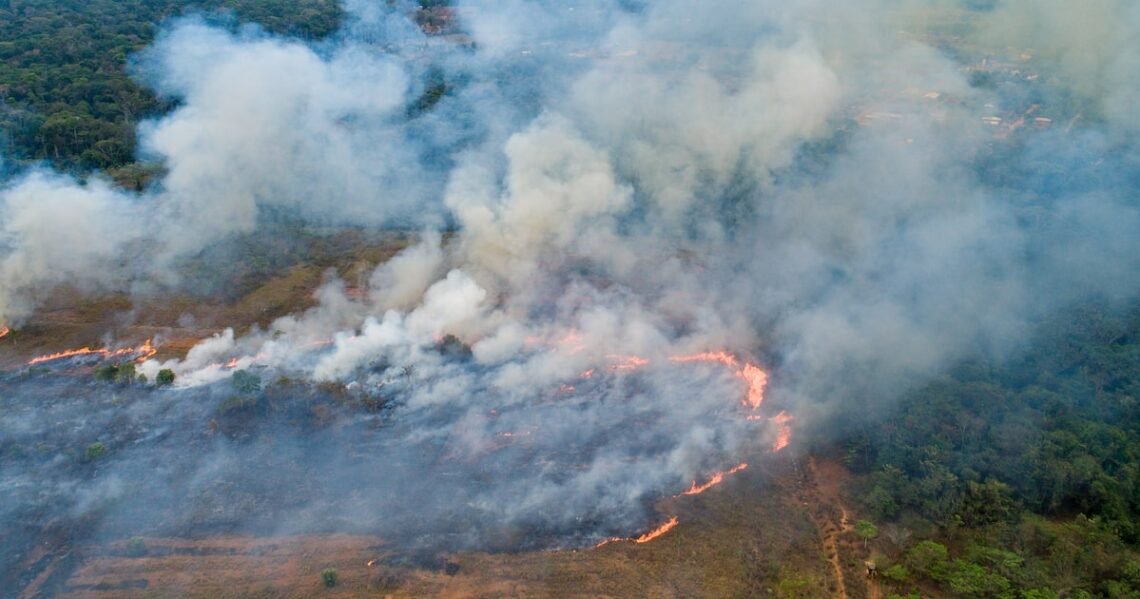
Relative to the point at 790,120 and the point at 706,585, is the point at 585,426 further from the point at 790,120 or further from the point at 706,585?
the point at 790,120

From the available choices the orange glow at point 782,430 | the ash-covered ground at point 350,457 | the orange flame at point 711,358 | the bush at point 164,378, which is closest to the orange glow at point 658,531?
the ash-covered ground at point 350,457

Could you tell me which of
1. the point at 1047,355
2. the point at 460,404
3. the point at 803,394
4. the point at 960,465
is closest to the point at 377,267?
the point at 460,404

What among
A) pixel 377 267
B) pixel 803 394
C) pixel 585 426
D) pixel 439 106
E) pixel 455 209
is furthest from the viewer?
pixel 439 106

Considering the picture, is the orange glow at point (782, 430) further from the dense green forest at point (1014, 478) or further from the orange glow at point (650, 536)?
the orange glow at point (650, 536)

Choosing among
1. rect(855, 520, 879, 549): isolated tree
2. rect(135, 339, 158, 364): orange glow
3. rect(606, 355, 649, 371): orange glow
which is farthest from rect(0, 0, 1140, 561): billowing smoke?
rect(855, 520, 879, 549): isolated tree

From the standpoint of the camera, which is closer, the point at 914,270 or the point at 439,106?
the point at 914,270

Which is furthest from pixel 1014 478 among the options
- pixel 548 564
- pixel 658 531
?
pixel 548 564

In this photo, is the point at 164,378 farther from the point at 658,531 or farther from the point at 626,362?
the point at 658,531
